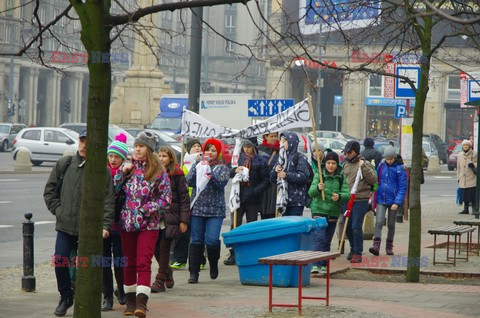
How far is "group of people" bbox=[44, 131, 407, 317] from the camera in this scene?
10031mm

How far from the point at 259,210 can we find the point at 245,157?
0.78 meters

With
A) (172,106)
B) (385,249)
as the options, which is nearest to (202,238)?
(385,249)

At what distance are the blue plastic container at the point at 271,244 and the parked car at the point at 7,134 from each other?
50667mm

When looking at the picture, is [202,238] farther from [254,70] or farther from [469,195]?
[254,70]

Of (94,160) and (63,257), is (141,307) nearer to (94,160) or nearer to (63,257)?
(63,257)

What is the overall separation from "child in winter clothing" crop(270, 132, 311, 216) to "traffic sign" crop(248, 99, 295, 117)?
5986 millimetres

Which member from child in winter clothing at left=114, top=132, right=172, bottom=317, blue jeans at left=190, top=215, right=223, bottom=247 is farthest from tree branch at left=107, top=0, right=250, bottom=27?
blue jeans at left=190, top=215, right=223, bottom=247

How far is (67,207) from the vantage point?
9953 millimetres

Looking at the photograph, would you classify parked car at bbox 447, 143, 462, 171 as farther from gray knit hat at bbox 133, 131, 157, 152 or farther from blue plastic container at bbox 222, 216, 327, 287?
gray knit hat at bbox 133, 131, 157, 152

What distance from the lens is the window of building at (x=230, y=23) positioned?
157000 millimetres

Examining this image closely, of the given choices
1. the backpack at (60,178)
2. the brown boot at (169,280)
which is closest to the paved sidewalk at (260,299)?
the brown boot at (169,280)

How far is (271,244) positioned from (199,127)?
3942 millimetres

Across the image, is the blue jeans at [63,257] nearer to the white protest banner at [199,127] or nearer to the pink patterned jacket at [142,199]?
the pink patterned jacket at [142,199]

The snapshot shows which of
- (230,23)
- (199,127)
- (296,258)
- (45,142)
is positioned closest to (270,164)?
(199,127)
